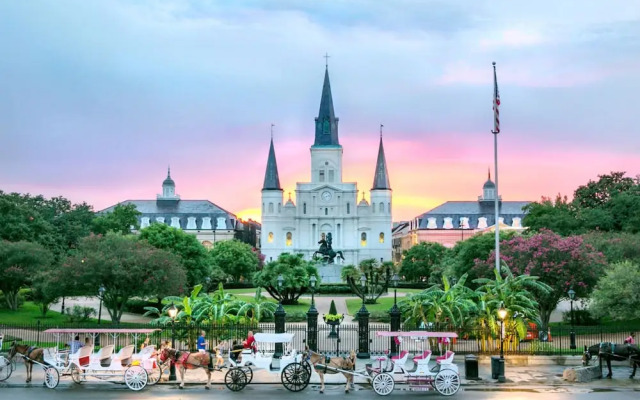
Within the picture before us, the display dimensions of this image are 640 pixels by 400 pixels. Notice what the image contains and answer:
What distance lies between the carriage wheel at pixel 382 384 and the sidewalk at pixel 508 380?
2.59 meters

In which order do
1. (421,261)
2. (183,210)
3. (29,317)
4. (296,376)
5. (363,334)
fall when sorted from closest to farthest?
(296,376) → (363,334) → (29,317) → (421,261) → (183,210)

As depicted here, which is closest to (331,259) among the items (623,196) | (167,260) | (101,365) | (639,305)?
(623,196)

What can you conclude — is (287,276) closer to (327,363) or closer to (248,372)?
(248,372)

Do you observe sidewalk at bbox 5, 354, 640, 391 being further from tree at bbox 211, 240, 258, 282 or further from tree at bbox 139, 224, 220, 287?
tree at bbox 211, 240, 258, 282

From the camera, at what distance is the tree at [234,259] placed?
8744 centimetres

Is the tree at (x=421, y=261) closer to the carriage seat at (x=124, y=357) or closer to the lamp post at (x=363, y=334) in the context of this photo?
the lamp post at (x=363, y=334)

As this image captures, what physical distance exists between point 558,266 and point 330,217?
8436 cm

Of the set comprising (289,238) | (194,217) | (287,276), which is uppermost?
(194,217)

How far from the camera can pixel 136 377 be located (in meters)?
20.6

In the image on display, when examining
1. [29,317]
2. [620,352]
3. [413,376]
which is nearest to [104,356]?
[413,376]

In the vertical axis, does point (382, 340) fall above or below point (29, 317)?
below

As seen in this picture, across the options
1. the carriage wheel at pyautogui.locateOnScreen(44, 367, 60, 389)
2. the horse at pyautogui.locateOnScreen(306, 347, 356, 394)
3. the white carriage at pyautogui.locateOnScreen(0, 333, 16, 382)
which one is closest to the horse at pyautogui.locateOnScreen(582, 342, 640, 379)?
the horse at pyautogui.locateOnScreen(306, 347, 356, 394)

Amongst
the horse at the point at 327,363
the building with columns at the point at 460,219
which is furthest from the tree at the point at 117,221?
the horse at the point at 327,363

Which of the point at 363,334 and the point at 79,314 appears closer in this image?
the point at 363,334
